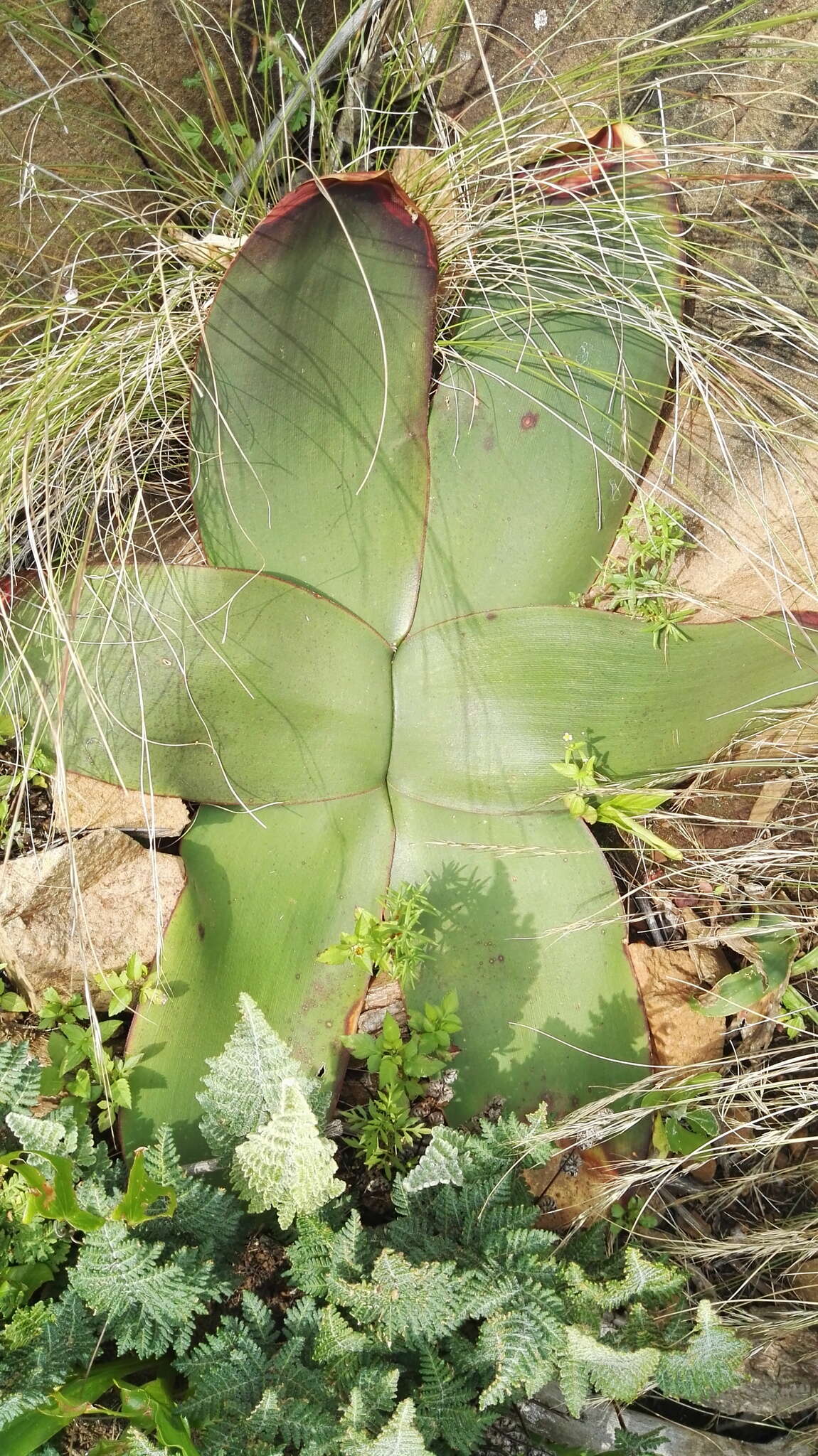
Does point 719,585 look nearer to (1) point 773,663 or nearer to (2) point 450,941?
(1) point 773,663

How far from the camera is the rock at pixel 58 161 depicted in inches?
68.6

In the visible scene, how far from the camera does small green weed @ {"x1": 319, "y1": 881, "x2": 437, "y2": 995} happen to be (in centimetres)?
163

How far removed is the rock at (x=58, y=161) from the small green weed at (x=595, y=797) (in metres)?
1.33

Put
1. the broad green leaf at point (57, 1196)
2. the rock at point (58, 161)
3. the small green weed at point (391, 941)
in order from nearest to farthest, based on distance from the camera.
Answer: the broad green leaf at point (57, 1196) < the small green weed at point (391, 941) < the rock at point (58, 161)

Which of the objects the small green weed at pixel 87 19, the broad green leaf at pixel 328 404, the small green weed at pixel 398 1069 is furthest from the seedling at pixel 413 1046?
the small green weed at pixel 87 19

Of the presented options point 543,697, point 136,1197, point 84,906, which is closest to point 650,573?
point 543,697

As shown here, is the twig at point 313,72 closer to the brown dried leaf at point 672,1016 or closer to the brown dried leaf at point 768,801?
the brown dried leaf at point 768,801

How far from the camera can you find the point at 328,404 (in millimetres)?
1747

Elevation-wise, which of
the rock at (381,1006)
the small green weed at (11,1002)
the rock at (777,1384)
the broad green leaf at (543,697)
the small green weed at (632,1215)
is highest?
the broad green leaf at (543,697)

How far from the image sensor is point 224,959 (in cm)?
171

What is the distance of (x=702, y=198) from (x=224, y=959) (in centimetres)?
185

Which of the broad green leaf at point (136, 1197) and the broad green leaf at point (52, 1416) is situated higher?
the broad green leaf at point (136, 1197)

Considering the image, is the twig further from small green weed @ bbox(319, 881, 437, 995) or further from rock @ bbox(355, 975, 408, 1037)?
rock @ bbox(355, 975, 408, 1037)

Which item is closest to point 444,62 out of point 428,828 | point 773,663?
point 773,663
